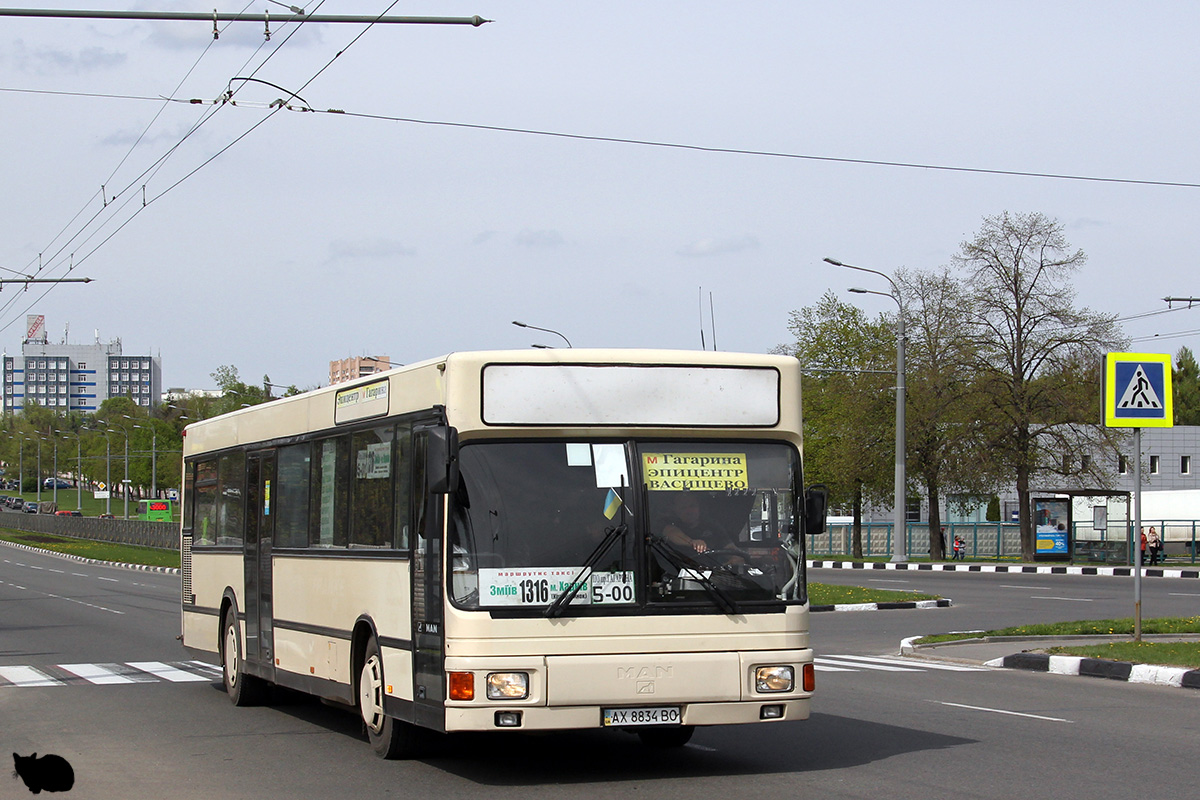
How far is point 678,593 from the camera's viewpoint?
28.2ft

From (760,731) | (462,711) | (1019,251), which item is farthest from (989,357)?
(462,711)

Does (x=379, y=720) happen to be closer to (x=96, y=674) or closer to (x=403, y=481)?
(x=403, y=481)

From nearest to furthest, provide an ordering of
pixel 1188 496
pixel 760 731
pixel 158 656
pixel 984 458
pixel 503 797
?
pixel 503 797 < pixel 760 731 < pixel 158 656 < pixel 984 458 < pixel 1188 496

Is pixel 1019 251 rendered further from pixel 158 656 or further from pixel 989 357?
pixel 158 656

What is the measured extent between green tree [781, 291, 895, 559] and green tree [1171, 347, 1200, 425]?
2124 inches

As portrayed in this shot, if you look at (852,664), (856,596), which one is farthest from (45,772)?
(856,596)

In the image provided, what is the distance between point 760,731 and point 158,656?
34.4 ft

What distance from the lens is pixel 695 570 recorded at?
8.63 metres

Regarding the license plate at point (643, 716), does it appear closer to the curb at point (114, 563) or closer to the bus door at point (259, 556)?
the bus door at point (259, 556)

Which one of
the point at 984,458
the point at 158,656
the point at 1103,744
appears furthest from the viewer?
the point at 984,458

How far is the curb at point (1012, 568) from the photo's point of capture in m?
39.6

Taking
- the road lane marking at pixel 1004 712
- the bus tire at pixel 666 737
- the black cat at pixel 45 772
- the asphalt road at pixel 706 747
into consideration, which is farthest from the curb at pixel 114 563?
the bus tire at pixel 666 737

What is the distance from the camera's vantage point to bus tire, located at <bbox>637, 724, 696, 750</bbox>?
9.93 meters

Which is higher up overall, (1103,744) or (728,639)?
(728,639)
